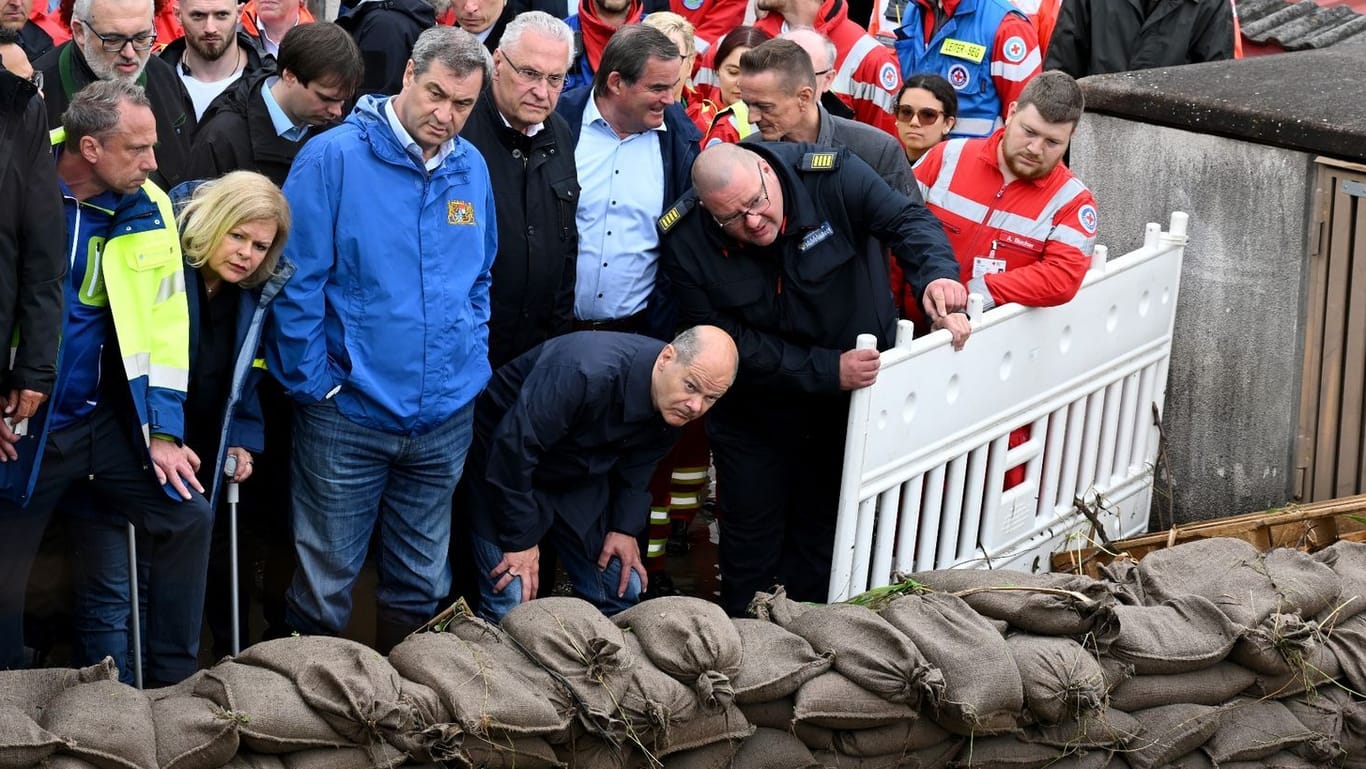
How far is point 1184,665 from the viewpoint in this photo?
5219 millimetres

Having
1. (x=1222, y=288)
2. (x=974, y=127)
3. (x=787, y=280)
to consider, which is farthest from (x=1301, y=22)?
(x=787, y=280)

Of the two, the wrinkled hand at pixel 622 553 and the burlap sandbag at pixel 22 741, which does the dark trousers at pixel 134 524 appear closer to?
the burlap sandbag at pixel 22 741

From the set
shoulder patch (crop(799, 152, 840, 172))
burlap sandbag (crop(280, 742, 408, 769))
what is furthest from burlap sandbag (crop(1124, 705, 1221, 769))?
burlap sandbag (crop(280, 742, 408, 769))

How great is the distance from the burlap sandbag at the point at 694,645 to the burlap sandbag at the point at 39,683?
131 centimetres

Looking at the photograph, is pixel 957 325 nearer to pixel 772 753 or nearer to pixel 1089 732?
pixel 1089 732

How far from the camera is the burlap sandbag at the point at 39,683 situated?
13.1 feet

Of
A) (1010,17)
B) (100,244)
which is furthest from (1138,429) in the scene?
(100,244)

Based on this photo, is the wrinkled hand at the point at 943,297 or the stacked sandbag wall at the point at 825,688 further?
the wrinkled hand at the point at 943,297

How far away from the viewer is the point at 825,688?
4754 millimetres

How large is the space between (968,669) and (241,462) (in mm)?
2057

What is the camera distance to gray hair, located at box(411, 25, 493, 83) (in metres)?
5.04

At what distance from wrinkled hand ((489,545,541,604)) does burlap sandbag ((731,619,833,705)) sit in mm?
783

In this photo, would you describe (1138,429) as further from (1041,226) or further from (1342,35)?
(1342,35)

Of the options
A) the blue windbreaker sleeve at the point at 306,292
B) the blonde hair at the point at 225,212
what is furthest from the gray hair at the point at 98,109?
the blue windbreaker sleeve at the point at 306,292
